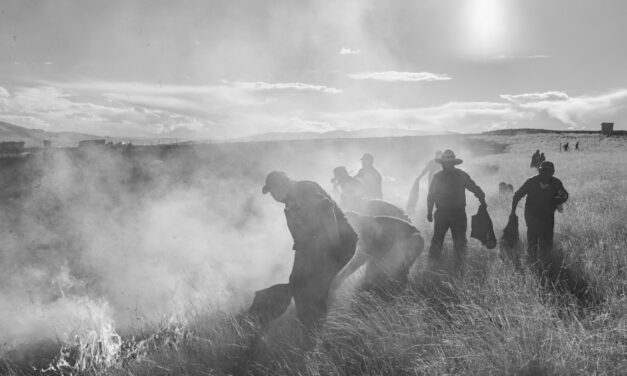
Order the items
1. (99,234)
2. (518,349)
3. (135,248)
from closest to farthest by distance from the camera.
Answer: (518,349)
(135,248)
(99,234)

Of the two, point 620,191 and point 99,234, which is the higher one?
point 620,191

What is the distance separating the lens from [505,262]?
599cm

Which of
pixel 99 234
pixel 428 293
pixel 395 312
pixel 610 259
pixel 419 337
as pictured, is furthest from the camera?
pixel 99 234

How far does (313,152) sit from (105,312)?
42097mm

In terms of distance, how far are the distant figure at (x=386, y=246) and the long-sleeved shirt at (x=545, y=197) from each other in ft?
6.98

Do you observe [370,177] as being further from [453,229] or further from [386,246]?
[386,246]

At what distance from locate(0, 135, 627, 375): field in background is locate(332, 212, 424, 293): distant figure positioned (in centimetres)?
29

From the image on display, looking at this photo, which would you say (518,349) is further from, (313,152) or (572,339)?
(313,152)

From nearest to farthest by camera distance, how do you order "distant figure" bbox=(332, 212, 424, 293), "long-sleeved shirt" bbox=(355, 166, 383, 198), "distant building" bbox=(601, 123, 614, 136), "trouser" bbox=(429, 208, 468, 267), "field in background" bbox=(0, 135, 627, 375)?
"field in background" bbox=(0, 135, 627, 375), "distant figure" bbox=(332, 212, 424, 293), "trouser" bbox=(429, 208, 468, 267), "long-sleeved shirt" bbox=(355, 166, 383, 198), "distant building" bbox=(601, 123, 614, 136)

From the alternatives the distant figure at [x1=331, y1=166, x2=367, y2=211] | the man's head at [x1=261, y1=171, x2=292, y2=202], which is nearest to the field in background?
the man's head at [x1=261, y1=171, x2=292, y2=202]

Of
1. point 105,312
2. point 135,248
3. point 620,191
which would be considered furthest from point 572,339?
point 135,248

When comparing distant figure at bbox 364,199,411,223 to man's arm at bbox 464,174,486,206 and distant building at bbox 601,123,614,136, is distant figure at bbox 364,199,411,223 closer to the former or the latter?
man's arm at bbox 464,174,486,206

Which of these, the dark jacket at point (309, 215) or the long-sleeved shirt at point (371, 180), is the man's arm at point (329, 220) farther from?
the long-sleeved shirt at point (371, 180)

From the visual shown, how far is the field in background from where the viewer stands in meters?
3.60
